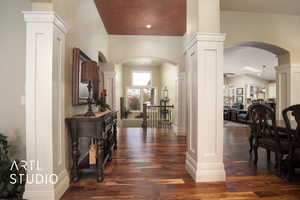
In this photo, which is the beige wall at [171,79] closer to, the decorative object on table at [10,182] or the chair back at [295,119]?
the chair back at [295,119]

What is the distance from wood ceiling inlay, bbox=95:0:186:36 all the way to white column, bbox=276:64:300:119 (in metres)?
2.85

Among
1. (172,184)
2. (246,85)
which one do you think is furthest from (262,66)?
(172,184)

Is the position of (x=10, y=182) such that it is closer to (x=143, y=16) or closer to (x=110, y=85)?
(x=143, y=16)

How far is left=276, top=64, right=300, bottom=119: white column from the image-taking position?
4414 mm

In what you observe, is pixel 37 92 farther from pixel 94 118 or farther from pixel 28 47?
pixel 94 118

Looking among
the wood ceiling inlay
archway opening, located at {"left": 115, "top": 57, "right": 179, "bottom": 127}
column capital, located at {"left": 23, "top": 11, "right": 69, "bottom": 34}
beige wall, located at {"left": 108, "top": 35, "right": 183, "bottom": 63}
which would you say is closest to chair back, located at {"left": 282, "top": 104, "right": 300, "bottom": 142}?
the wood ceiling inlay

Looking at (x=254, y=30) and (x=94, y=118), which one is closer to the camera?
(x=94, y=118)

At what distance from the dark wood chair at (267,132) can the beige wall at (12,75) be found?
3574 millimetres

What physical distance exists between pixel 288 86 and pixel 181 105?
285cm

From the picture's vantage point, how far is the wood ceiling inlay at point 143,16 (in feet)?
12.6

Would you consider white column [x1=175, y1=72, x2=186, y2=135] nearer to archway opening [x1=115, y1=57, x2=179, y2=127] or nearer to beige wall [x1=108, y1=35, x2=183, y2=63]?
beige wall [x1=108, y1=35, x2=183, y2=63]

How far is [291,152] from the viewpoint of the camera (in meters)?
2.62

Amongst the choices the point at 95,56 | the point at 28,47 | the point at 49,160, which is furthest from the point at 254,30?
the point at 49,160

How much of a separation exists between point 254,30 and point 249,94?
9712mm
